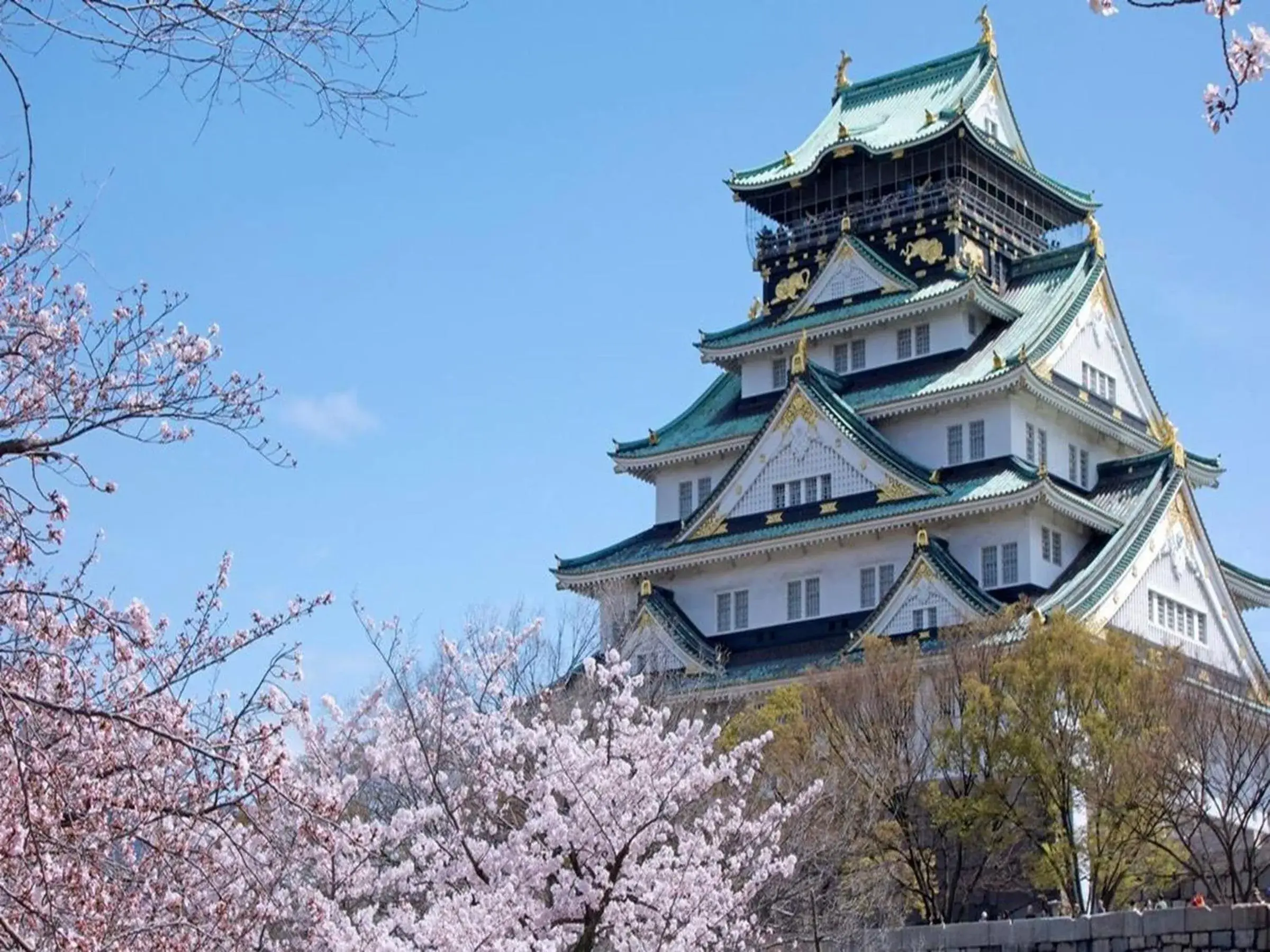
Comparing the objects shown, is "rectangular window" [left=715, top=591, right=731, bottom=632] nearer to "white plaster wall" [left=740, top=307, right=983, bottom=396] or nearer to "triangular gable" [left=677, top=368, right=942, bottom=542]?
"triangular gable" [left=677, top=368, right=942, bottom=542]

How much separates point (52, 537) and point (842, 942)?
23.2 metres

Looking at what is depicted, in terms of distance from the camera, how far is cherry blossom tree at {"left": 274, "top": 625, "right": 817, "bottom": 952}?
21281mm

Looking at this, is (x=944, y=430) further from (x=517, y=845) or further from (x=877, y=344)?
(x=517, y=845)

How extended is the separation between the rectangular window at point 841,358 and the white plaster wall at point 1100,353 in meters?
5.82

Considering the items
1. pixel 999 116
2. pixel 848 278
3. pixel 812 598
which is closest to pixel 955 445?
pixel 812 598

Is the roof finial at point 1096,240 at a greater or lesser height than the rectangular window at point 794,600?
greater

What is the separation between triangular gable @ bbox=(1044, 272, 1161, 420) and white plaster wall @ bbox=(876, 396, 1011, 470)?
12.0 feet

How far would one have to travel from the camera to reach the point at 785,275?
58875mm

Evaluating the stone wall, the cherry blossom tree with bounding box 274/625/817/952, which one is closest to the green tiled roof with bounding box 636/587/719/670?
the stone wall

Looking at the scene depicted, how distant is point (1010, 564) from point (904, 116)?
17.0 meters

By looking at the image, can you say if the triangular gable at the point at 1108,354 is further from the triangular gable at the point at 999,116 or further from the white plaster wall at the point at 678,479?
the white plaster wall at the point at 678,479

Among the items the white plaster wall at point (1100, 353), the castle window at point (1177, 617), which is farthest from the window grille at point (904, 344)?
the castle window at point (1177, 617)

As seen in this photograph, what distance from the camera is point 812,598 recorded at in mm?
52031

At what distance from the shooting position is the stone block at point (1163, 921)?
96.3 ft
